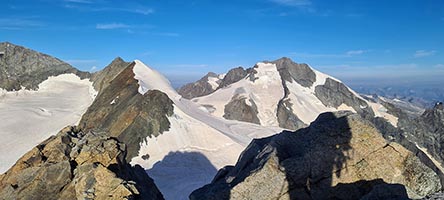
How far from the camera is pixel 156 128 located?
40.2m

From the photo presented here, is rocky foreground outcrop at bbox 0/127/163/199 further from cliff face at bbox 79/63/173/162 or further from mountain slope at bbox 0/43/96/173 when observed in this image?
mountain slope at bbox 0/43/96/173

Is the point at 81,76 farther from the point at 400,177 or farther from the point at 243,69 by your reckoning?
the point at 400,177

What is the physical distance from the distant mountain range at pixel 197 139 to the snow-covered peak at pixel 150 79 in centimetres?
27

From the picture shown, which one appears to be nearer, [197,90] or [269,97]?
[269,97]

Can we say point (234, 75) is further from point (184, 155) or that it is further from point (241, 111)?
point (184, 155)

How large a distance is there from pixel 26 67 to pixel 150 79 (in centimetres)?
3325

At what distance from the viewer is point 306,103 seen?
3457 inches

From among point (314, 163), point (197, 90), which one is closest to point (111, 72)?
point (314, 163)

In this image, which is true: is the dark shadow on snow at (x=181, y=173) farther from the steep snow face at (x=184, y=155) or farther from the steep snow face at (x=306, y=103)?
the steep snow face at (x=306, y=103)

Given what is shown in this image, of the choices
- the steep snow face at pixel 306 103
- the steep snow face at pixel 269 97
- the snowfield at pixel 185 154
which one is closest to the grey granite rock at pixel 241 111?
the steep snow face at pixel 269 97

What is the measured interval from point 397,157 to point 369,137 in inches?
38.8

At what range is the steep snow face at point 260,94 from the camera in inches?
3110

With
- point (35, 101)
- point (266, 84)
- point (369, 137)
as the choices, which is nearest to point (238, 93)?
point (266, 84)

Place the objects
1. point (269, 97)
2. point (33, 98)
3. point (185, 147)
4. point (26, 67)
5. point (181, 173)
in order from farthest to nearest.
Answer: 1. point (269, 97)
2. point (26, 67)
3. point (33, 98)
4. point (185, 147)
5. point (181, 173)
